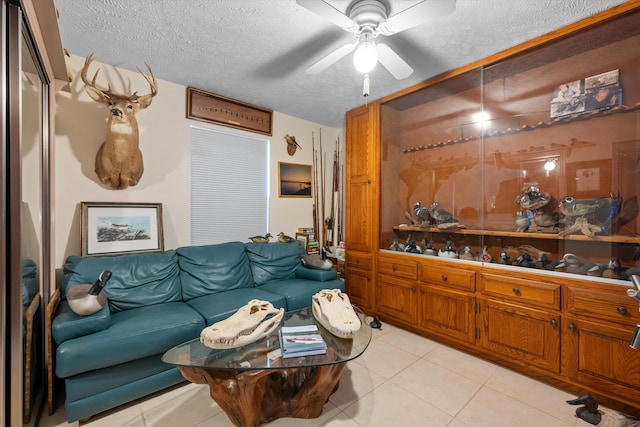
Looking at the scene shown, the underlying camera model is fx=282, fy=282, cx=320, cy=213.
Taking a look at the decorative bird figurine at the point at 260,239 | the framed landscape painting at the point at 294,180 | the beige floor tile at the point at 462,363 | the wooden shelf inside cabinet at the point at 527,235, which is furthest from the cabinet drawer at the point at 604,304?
the framed landscape painting at the point at 294,180

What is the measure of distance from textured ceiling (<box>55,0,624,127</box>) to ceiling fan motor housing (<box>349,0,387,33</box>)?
78 mm

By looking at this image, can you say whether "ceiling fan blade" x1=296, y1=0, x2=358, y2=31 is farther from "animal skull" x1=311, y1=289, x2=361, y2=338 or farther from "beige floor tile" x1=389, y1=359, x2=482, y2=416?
"beige floor tile" x1=389, y1=359, x2=482, y2=416

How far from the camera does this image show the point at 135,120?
2.52m

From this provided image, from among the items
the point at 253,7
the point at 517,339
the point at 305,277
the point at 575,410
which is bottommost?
the point at 575,410

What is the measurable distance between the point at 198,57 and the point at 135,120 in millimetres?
798

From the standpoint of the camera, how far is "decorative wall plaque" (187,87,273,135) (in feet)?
9.86

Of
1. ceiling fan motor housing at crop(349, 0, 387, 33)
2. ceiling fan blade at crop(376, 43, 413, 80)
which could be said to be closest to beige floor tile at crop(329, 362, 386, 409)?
ceiling fan blade at crop(376, 43, 413, 80)

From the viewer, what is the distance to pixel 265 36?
2.09m

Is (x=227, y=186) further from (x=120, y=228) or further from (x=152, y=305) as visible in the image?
(x=152, y=305)

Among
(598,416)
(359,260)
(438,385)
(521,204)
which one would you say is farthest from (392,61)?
(598,416)

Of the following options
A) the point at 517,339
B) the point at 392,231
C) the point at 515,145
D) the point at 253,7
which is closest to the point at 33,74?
the point at 253,7

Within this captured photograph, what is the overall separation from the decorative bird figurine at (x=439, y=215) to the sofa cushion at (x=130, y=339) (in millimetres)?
2455

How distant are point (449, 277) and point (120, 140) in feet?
10.4

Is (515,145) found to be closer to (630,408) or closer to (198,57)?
(630,408)
